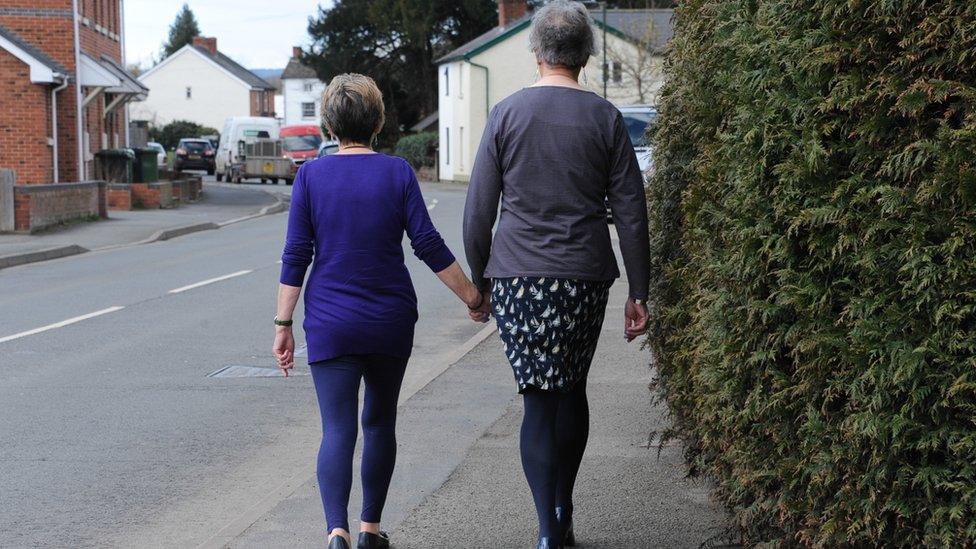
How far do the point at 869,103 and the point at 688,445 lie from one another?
7.22 ft

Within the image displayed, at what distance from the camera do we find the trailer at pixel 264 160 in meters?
54.9

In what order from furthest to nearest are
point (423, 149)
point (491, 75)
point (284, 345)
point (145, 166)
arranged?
point (423, 149) → point (491, 75) → point (145, 166) → point (284, 345)

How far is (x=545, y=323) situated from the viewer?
169 inches

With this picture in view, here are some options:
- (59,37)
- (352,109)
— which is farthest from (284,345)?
(59,37)

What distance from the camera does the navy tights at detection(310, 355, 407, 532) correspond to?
450 centimetres

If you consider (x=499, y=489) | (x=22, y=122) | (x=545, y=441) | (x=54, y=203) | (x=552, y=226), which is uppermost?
(x=22, y=122)

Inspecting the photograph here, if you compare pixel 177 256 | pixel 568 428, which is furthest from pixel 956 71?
pixel 177 256

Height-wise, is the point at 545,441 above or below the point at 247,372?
above

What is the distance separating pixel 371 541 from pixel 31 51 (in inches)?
1031

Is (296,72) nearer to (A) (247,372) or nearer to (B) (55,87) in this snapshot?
(B) (55,87)

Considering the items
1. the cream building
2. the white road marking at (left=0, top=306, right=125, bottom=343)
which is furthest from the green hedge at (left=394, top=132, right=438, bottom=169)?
the white road marking at (left=0, top=306, right=125, bottom=343)

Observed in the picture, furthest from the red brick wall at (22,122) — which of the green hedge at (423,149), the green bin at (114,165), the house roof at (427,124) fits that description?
the house roof at (427,124)

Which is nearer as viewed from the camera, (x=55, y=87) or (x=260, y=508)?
(x=260, y=508)

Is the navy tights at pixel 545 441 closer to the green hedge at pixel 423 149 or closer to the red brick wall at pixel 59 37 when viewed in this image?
the red brick wall at pixel 59 37
